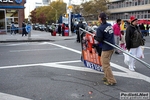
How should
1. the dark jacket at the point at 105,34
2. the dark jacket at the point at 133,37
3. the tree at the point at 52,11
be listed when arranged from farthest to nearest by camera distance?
the tree at the point at 52,11 < the dark jacket at the point at 133,37 < the dark jacket at the point at 105,34

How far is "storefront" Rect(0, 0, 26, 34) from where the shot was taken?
26.8 meters

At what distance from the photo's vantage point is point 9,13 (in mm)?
27812

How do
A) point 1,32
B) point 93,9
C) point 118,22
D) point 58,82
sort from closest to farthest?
1. point 58,82
2. point 118,22
3. point 1,32
4. point 93,9

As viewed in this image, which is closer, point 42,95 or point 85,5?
point 42,95

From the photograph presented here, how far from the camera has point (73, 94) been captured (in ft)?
16.4

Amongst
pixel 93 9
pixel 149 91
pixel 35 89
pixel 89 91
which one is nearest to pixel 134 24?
pixel 149 91

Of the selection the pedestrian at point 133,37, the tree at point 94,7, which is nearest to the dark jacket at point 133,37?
the pedestrian at point 133,37

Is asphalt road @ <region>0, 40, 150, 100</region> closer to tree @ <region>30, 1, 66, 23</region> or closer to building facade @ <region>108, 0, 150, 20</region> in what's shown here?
building facade @ <region>108, 0, 150, 20</region>

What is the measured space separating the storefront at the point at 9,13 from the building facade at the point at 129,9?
3911cm

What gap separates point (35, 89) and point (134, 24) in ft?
13.1

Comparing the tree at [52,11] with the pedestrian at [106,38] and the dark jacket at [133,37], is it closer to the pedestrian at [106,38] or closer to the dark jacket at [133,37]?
the dark jacket at [133,37]

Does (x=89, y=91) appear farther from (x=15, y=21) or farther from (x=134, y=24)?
(x=15, y=21)

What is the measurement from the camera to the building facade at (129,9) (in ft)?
188

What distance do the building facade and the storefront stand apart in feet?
128
